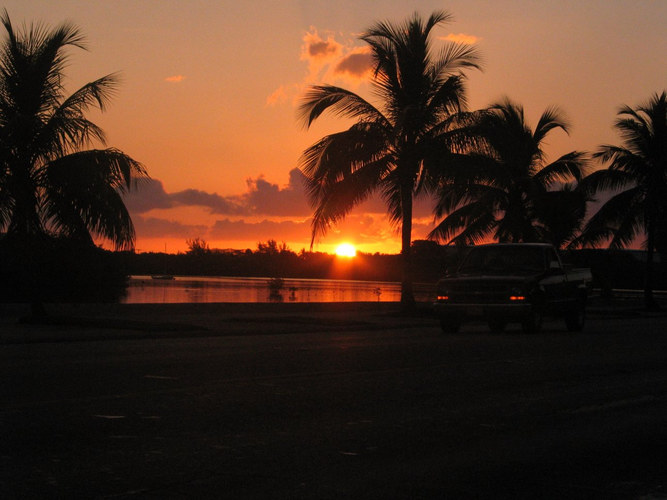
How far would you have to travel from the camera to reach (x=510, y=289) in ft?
63.6

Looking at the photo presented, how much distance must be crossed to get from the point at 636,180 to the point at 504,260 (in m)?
20.3


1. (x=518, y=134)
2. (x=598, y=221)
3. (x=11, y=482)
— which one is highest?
(x=518, y=134)

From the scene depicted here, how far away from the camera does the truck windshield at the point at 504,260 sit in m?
20.4

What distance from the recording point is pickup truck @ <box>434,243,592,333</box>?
1931 cm

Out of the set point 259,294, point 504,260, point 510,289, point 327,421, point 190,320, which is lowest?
point 327,421

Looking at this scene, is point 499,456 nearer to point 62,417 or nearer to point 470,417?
point 470,417

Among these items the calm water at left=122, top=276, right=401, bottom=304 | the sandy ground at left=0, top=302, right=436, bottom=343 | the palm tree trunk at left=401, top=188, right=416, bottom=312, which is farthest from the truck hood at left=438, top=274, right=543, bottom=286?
the calm water at left=122, top=276, right=401, bottom=304

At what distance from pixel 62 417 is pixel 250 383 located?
9.05ft

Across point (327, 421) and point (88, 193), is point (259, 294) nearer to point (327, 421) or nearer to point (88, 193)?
point (88, 193)

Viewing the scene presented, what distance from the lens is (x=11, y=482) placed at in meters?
5.16

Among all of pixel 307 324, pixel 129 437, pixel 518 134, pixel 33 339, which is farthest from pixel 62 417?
pixel 518 134

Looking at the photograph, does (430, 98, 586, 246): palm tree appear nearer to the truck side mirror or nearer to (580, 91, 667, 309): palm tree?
(580, 91, 667, 309): palm tree

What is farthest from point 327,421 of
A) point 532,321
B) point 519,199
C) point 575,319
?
point 519,199

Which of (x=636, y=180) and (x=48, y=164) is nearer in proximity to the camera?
(x=48, y=164)
